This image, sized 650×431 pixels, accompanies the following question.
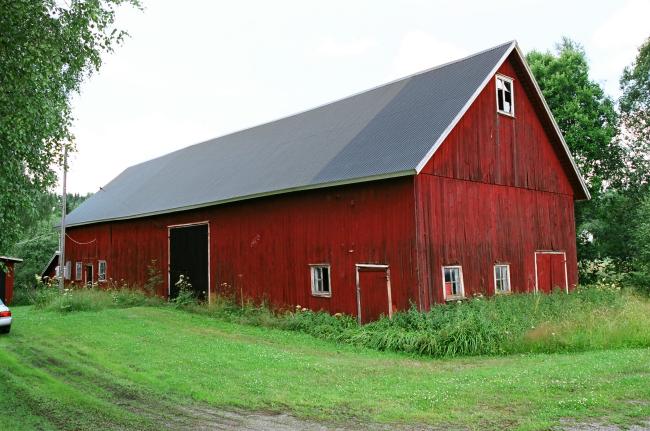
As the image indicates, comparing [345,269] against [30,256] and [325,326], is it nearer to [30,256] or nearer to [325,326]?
[325,326]

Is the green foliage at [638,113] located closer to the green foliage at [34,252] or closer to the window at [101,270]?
the window at [101,270]

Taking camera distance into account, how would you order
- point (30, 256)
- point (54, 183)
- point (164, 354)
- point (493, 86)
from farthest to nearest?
1. point (30, 256)
2. point (493, 86)
3. point (164, 354)
4. point (54, 183)

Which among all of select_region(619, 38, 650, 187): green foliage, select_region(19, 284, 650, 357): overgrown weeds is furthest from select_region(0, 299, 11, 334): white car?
select_region(619, 38, 650, 187): green foliage

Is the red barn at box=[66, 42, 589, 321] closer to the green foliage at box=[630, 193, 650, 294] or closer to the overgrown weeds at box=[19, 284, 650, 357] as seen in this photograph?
the overgrown weeds at box=[19, 284, 650, 357]

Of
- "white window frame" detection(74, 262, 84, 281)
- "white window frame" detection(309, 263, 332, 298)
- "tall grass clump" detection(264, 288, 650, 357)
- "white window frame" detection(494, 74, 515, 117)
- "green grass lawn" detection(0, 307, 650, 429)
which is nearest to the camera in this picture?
"green grass lawn" detection(0, 307, 650, 429)

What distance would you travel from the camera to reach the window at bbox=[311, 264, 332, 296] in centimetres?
1638

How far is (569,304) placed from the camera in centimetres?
1499

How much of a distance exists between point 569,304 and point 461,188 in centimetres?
421

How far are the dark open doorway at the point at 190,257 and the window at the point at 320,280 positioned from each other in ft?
18.4

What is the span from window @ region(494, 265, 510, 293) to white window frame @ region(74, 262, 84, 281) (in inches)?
889

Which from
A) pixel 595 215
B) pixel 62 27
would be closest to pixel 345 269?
pixel 62 27

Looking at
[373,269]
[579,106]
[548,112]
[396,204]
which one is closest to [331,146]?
[396,204]

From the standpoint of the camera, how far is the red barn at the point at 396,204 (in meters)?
14.7

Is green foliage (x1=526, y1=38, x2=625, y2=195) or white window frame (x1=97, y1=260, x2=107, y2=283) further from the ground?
green foliage (x1=526, y1=38, x2=625, y2=195)
